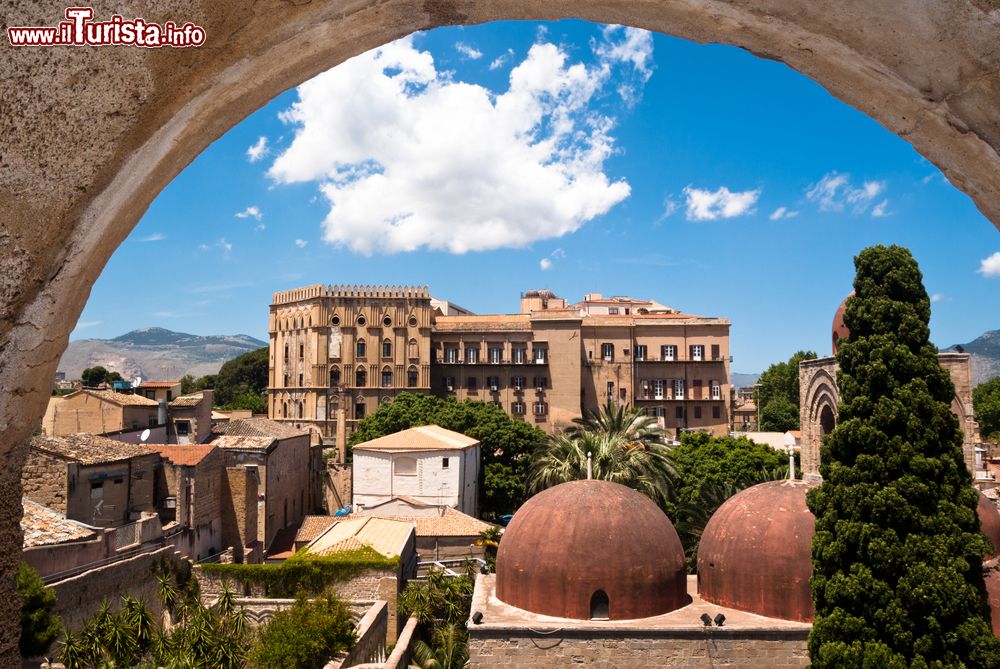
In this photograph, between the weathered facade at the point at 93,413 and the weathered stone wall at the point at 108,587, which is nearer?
the weathered stone wall at the point at 108,587

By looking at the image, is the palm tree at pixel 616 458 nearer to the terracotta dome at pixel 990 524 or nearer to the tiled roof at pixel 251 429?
→ the terracotta dome at pixel 990 524

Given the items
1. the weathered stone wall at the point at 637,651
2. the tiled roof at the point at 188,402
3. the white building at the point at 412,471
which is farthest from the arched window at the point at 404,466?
the weathered stone wall at the point at 637,651

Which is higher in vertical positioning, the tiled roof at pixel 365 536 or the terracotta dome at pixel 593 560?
the terracotta dome at pixel 593 560

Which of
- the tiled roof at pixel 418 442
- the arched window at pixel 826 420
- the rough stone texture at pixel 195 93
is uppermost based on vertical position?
the rough stone texture at pixel 195 93

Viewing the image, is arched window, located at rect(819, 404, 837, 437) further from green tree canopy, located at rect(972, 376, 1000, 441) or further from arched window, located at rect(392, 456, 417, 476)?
green tree canopy, located at rect(972, 376, 1000, 441)

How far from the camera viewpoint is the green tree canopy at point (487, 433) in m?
38.4

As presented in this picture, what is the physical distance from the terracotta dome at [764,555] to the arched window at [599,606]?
258 cm

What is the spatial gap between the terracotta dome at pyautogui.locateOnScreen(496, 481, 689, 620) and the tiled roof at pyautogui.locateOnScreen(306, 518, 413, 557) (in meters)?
7.52

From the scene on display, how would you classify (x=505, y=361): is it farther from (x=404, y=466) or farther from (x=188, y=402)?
(x=188, y=402)

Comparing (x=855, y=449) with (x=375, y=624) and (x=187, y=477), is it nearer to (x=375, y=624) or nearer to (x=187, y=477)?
(x=375, y=624)

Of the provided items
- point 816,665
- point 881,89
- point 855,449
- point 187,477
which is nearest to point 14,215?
point 881,89

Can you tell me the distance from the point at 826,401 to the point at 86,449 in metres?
24.0

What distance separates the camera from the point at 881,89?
76.5 inches

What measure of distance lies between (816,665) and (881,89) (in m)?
12.5
